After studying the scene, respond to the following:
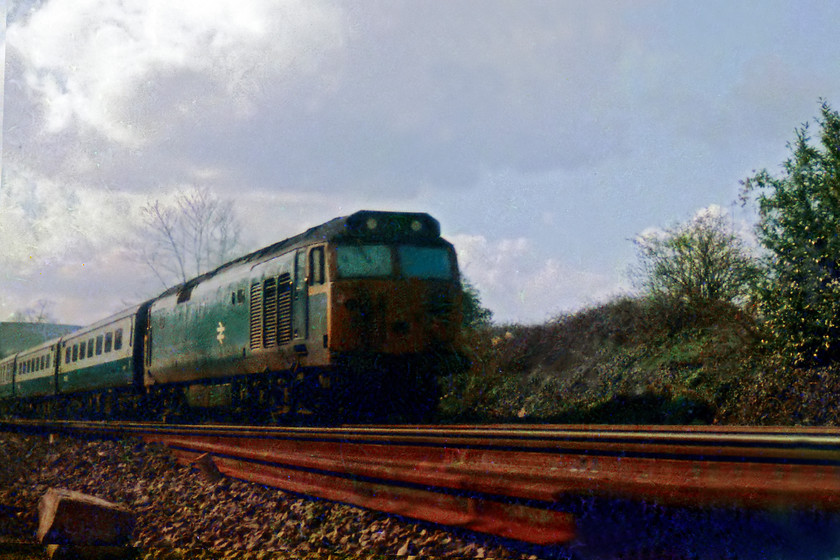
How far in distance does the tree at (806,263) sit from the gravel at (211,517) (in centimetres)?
945

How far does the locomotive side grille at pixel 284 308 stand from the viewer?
34.2ft

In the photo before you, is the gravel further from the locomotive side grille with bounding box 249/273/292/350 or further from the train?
the locomotive side grille with bounding box 249/273/292/350

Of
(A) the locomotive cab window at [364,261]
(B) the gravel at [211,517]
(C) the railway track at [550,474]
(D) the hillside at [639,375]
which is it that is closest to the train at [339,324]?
(A) the locomotive cab window at [364,261]

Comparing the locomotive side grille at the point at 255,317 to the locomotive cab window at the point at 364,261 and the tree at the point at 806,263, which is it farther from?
the tree at the point at 806,263

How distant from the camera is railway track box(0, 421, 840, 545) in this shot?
10.1 ft

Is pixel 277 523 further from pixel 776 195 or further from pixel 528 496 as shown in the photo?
pixel 776 195

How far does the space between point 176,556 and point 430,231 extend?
21.4ft

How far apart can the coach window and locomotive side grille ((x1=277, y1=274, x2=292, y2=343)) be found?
53 centimetres

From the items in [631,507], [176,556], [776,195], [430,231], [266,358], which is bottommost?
[176,556]

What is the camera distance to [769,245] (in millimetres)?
13453

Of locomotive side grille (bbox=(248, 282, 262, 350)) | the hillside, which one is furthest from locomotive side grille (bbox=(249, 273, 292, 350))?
the hillside

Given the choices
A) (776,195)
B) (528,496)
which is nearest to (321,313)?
(528,496)

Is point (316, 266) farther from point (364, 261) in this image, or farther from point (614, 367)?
point (614, 367)

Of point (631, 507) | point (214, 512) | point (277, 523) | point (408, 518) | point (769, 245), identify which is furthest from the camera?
point (769, 245)
